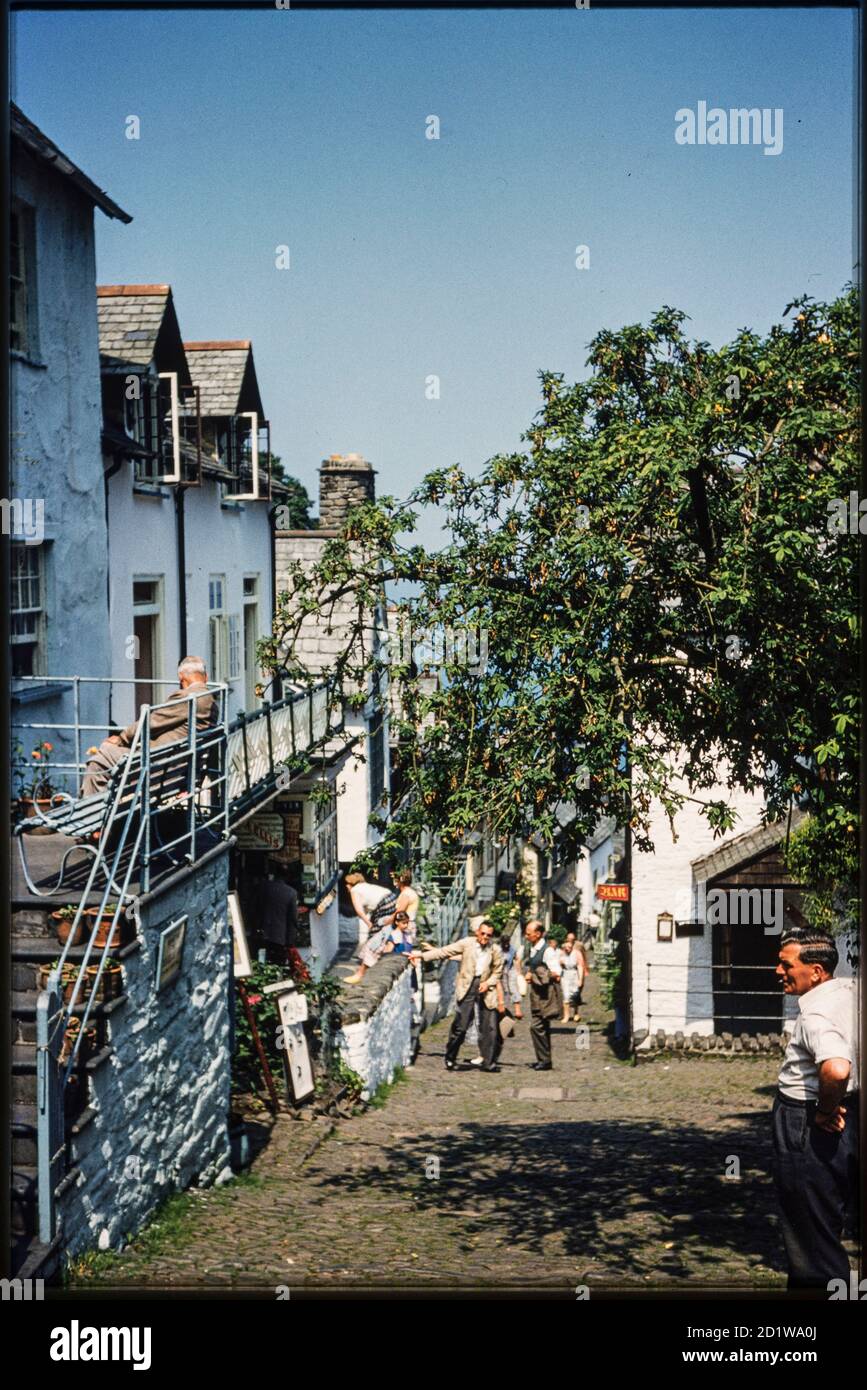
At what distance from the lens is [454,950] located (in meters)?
16.7

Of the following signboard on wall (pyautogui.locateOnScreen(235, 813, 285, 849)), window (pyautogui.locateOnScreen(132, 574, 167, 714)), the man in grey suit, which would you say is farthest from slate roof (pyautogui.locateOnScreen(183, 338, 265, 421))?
the man in grey suit

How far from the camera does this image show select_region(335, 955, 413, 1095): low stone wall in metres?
14.5

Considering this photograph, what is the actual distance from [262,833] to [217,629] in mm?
2565

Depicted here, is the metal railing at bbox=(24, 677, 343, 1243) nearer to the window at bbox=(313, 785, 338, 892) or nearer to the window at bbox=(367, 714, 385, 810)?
the window at bbox=(313, 785, 338, 892)

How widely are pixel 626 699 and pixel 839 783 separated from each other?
4.50 ft

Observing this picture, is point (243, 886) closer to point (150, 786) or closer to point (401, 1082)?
point (401, 1082)

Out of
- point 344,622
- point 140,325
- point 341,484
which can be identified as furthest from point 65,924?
point 341,484

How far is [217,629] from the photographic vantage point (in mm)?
17969

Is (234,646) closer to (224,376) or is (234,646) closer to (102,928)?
(224,376)

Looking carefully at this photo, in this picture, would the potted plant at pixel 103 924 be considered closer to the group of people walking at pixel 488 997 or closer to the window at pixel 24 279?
the window at pixel 24 279

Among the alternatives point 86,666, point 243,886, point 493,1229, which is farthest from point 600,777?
point 243,886

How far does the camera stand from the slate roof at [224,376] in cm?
1806

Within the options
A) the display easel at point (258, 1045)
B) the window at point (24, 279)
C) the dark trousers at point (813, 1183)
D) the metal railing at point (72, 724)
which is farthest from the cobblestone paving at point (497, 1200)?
the window at point (24, 279)

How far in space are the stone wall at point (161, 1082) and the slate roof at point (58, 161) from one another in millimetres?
5595
